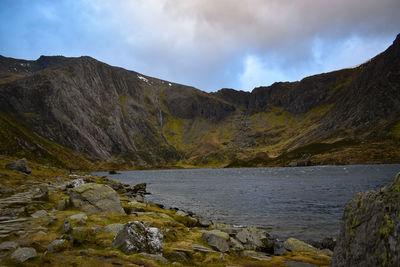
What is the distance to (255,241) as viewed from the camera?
19344mm

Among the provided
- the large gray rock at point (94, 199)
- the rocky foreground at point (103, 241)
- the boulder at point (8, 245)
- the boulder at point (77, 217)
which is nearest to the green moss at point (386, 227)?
the rocky foreground at point (103, 241)

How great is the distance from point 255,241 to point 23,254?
609 inches

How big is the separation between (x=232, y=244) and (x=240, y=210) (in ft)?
81.8

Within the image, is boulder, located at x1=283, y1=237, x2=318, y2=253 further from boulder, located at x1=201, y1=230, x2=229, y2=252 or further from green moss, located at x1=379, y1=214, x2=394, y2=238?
green moss, located at x1=379, y1=214, x2=394, y2=238

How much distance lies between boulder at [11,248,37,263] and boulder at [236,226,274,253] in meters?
14.2

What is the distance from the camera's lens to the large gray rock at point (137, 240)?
1177cm

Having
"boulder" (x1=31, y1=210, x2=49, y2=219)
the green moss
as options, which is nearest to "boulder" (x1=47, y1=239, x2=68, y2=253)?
"boulder" (x1=31, y1=210, x2=49, y2=219)

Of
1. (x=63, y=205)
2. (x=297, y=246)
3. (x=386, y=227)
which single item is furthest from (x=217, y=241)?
(x=63, y=205)

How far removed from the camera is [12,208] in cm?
1634

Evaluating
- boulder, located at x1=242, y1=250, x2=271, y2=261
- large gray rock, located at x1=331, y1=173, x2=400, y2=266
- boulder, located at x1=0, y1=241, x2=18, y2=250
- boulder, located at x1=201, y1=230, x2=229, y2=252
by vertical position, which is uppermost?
large gray rock, located at x1=331, y1=173, x2=400, y2=266

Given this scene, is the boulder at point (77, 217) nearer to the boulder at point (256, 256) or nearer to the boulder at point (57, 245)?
the boulder at point (57, 245)

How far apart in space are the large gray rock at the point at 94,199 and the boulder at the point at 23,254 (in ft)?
35.9

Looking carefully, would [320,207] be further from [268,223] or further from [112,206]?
[112,206]

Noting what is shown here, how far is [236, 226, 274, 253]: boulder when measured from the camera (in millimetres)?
18891
